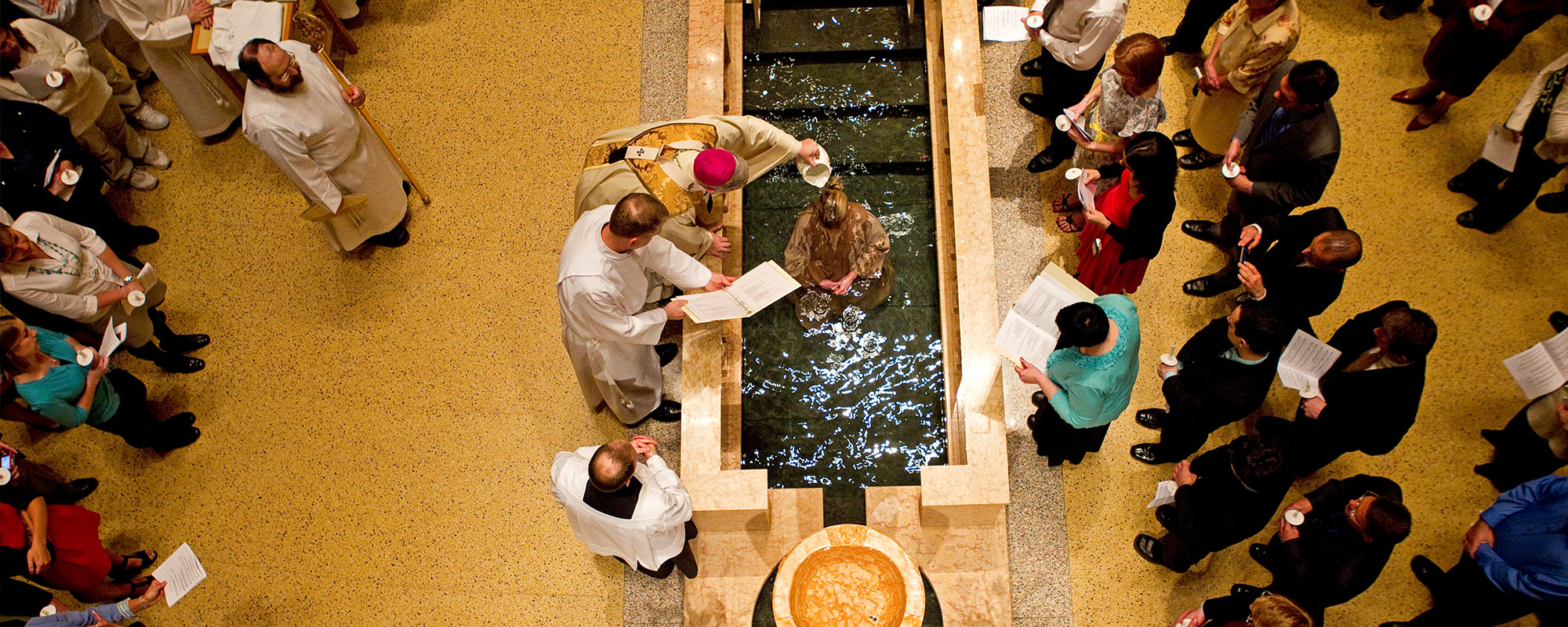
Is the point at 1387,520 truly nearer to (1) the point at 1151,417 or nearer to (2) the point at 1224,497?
(2) the point at 1224,497

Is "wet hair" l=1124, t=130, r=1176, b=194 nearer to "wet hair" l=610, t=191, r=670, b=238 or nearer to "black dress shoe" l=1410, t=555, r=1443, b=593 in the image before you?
"wet hair" l=610, t=191, r=670, b=238

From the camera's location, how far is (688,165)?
454 cm

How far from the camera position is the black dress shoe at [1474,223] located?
18.1ft

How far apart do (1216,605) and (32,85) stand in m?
6.79

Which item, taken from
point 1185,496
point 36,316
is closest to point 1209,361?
point 1185,496

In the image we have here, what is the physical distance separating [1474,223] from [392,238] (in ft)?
21.8

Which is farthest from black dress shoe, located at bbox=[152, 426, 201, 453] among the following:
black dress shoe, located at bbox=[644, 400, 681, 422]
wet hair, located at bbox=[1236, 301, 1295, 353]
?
wet hair, located at bbox=[1236, 301, 1295, 353]

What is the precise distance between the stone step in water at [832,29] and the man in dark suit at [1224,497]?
3.13 metres

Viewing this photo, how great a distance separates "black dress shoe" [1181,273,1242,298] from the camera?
529 cm

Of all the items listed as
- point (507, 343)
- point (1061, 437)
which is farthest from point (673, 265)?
point (1061, 437)

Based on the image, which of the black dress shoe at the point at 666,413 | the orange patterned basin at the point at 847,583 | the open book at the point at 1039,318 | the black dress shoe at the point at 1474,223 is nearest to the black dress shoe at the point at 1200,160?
the black dress shoe at the point at 1474,223

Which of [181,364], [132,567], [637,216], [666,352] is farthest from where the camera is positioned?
[181,364]

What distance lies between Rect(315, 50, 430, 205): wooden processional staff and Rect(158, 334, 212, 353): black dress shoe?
153 cm

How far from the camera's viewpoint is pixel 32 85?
523 cm
